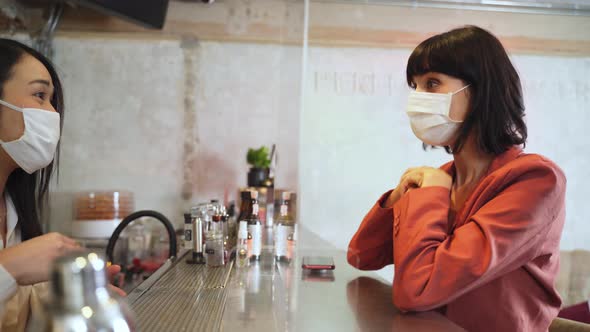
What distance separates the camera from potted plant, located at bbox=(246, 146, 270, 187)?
330 centimetres

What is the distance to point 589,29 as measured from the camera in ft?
13.2

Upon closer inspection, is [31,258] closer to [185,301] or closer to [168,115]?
[185,301]

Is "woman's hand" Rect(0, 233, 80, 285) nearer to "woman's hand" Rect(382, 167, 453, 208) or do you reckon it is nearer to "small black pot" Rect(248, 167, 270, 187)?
"woman's hand" Rect(382, 167, 453, 208)

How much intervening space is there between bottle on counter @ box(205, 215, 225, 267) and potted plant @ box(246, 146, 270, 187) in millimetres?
1550

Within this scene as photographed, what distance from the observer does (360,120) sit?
3.95 meters

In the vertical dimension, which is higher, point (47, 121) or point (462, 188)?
point (47, 121)

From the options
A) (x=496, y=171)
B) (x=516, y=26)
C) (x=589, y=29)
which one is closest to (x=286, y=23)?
(x=516, y=26)

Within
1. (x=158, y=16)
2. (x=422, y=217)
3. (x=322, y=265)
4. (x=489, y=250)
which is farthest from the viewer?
(x=158, y=16)

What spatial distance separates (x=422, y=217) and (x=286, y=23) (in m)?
3.02

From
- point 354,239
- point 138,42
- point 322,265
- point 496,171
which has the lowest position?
point 322,265

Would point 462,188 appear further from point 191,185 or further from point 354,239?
point 191,185

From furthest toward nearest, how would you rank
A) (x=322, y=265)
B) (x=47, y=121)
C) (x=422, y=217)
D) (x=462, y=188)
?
(x=322, y=265) → (x=47, y=121) → (x=462, y=188) → (x=422, y=217)

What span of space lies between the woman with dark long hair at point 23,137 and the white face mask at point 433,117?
110 cm

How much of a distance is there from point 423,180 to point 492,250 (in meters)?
0.31
